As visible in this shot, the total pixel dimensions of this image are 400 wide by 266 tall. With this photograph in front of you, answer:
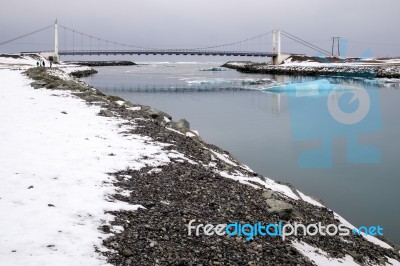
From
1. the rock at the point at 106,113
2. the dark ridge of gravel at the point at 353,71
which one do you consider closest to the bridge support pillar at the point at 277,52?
the dark ridge of gravel at the point at 353,71

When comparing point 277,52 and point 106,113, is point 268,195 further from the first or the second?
point 277,52

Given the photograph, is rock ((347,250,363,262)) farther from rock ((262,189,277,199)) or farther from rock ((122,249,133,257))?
rock ((122,249,133,257))

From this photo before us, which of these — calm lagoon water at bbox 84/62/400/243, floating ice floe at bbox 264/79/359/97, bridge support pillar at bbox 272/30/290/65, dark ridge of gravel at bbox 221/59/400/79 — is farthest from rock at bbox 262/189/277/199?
bridge support pillar at bbox 272/30/290/65

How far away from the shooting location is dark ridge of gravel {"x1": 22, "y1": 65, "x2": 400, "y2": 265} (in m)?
3.96

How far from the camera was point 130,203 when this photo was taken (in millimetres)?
5031

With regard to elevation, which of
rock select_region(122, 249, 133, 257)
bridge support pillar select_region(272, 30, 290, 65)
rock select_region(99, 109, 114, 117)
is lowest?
rock select_region(122, 249, 133, 257)

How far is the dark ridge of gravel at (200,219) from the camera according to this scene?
156 inches

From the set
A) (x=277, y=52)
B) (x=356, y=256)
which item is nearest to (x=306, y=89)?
(x=356, y=256)

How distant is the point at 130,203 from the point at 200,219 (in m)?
0.94

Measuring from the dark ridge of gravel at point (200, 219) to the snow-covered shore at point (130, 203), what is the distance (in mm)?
13

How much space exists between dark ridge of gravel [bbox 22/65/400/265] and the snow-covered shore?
13 mm

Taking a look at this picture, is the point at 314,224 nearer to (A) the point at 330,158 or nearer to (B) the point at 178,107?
(A) the point at 330,158

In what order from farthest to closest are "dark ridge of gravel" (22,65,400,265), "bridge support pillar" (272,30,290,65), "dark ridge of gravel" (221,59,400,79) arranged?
"bridge support pillar" (272,30,290,65), "dark ridge of gravel" (221,59,400,79), "dark ridge of gravel" (22,65,400,265)

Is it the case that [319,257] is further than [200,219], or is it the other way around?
[200,219]
